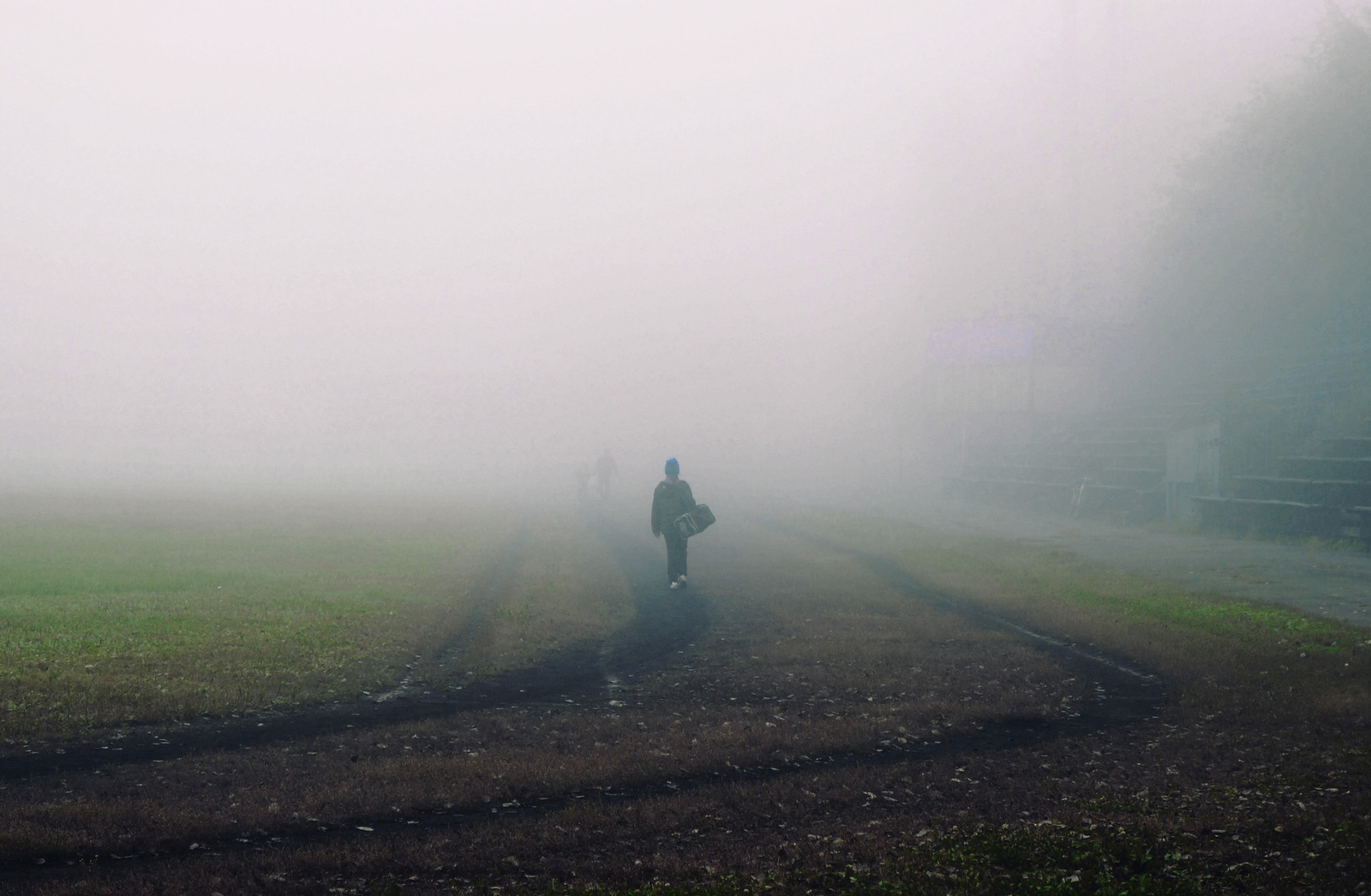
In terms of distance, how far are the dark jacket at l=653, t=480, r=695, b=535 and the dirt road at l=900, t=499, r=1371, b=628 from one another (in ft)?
36.9

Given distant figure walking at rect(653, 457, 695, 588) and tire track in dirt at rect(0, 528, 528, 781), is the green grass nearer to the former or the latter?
tire track in dirt at rect(0, 528, 528, 781)

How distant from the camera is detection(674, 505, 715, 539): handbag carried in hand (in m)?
22.6

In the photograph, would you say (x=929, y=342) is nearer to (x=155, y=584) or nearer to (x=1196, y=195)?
(x=1196, y=195)

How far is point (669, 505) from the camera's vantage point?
74.2 feet

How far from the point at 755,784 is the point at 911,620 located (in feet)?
33.4

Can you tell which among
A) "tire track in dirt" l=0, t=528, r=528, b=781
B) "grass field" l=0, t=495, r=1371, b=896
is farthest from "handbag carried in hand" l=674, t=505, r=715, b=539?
"tire track in dirt" l=0, t=528, r=528, b=781

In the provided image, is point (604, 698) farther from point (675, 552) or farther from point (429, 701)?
point (675, 552)

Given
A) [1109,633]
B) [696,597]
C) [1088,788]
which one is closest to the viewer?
[1088,788]

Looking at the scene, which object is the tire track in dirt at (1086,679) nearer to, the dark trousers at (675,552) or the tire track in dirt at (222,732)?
the dark trousers at (675,552)

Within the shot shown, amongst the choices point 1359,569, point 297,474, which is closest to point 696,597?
point 1359,569

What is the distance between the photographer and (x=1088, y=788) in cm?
920

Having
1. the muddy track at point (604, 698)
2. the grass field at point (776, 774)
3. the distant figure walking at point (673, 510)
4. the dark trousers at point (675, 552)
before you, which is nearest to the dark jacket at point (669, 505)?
the distant figure walking at point (673, 510)

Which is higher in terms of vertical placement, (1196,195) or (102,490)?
(1196,195)

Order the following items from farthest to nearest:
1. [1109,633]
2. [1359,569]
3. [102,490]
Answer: [102,490] → [1359,569] → [1109,633]
